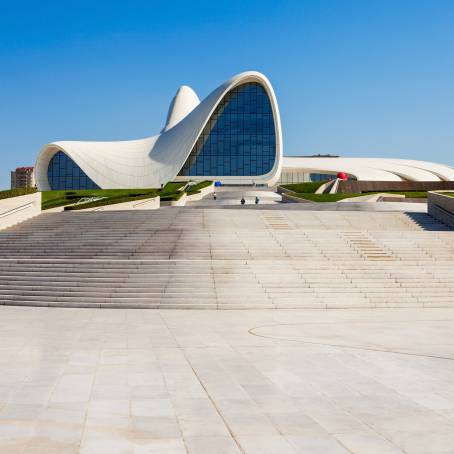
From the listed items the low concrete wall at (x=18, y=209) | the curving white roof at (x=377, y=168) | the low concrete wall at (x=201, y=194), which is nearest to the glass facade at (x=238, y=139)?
the low concrete wall at (x=201, y=194)

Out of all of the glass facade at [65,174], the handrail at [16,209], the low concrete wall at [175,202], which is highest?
the glass facade at [65,174]

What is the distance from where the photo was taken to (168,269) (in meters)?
17.0

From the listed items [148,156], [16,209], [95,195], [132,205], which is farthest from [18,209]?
[148,156]

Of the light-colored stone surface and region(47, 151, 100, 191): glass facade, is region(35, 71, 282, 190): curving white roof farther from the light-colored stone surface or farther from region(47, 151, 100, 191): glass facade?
the light-colored stone surface

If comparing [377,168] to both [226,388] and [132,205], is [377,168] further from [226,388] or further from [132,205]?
[226,388]

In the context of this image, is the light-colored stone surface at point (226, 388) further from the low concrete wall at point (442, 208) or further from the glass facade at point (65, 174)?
the glass facade at point (65, 174)

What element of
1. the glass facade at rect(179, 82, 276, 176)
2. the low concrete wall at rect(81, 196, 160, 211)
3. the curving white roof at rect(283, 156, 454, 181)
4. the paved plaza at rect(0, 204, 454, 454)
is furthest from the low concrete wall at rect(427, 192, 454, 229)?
the curving white roof at rect(283, 156, 454, 181)

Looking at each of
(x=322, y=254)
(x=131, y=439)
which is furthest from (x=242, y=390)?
(x=322, y=254)

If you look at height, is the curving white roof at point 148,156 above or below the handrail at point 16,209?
above

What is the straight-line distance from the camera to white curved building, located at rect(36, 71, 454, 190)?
6425cm

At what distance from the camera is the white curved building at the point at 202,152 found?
6425 cm

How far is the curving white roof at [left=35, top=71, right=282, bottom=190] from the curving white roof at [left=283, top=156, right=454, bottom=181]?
10634 millimetres

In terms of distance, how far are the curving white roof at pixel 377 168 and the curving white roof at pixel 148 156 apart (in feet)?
34.9

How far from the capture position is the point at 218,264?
17.4 metres
